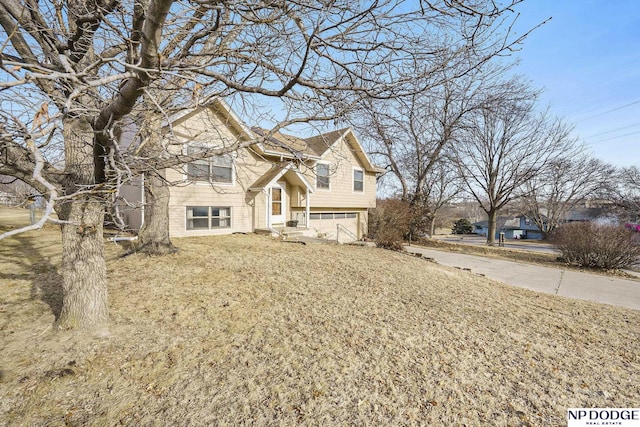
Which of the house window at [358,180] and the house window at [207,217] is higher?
the house window at [358,180]

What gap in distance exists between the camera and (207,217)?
36.5ft

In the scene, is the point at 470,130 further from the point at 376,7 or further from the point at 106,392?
the point at 106,392

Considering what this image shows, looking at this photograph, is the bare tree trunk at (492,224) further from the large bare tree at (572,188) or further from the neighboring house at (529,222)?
the neighboring house at (529,222)

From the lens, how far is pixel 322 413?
2.29 meters

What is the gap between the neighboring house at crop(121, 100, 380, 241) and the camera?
33.0 ft

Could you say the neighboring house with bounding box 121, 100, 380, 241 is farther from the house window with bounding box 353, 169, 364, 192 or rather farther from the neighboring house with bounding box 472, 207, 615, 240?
the neighboring house with bounding box 472, 207, 615, 240

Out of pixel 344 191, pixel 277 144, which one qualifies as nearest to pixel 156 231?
pixel 277 144

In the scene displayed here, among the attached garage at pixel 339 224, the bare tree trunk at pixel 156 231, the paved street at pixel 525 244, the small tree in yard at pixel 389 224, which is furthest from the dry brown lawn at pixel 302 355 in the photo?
the paved street at pixel 525 244

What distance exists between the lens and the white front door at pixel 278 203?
43.3ft

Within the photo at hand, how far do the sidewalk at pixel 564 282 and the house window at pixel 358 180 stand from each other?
724 centimetres

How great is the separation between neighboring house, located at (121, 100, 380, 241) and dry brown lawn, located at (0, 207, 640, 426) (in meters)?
3.95

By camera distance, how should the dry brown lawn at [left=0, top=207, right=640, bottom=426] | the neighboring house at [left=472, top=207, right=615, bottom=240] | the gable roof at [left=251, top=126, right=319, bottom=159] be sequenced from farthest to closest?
the neighboring house at [left=472, top=207, right=615, bottom=240], the gable roof at [left=251, top=126, right=319, bottom=159], the dry brown lawn at [left=0, top=207, right=640, bottom=426]

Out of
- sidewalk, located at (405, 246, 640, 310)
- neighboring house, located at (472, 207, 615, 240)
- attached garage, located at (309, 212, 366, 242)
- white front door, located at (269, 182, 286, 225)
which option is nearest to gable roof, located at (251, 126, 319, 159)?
white front door, located at (269, 182, 286, 225)

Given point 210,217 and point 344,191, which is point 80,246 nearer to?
point 210,217
